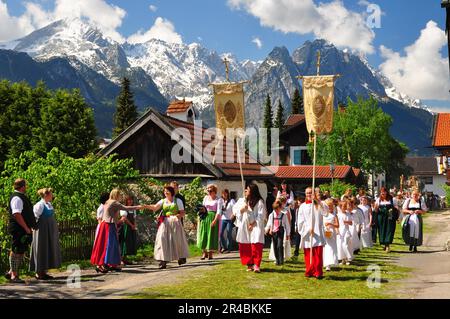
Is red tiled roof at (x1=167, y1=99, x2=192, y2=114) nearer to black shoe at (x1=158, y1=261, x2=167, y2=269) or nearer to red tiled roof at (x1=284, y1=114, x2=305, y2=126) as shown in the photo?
black shoe at (x1=158, y1=261, x2=167, y2=269)

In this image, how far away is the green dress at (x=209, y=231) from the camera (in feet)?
52.7

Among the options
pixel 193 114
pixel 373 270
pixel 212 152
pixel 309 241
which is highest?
pixel 193 114

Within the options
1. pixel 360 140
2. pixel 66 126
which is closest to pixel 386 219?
pixel 66 126

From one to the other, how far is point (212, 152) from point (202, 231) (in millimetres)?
8193

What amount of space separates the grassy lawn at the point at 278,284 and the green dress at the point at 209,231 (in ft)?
4.84

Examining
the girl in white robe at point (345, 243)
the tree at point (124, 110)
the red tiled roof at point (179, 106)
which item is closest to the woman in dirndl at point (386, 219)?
the girl in white robe at point (345, 243)

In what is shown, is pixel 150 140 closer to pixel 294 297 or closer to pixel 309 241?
pixel 309 241

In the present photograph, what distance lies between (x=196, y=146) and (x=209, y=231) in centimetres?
778

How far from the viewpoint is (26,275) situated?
1250 cm

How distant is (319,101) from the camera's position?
13.1 metres

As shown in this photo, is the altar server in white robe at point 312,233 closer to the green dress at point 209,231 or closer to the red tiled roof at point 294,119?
the green dress at point 209,231

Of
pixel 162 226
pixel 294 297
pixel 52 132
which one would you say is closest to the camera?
pixel 294 297

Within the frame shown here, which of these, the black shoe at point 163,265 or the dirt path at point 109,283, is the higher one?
the black shoe at point 163,265

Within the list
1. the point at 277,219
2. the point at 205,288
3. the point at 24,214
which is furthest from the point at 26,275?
the point at 277,219
